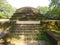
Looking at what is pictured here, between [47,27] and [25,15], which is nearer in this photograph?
[47,27]

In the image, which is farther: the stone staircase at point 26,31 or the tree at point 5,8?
the tree at point 5,8

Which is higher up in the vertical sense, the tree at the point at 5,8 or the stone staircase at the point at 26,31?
the tree at the point at 5,8

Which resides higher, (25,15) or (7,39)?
(25,15)

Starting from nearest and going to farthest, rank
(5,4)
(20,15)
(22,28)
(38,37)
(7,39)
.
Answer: (7,39) < (38,37) < (22,28) < (20,15) < (5,4)

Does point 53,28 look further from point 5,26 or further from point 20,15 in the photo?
point 20,15

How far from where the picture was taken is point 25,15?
12109 millimetres

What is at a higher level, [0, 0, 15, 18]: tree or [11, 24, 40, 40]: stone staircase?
[0, 0, 15, 18]: tree

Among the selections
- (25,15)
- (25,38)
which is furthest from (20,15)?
(25,38)

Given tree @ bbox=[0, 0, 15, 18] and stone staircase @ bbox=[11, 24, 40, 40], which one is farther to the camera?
tree @ bbox=[0, 0, 15, 18]

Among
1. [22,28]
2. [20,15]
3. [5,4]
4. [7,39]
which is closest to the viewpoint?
[7,39]

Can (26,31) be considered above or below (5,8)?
below

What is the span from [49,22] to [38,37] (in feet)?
5.54

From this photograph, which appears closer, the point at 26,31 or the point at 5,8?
the point at 26,31

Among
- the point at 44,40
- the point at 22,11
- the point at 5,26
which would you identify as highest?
the point at 22,11
